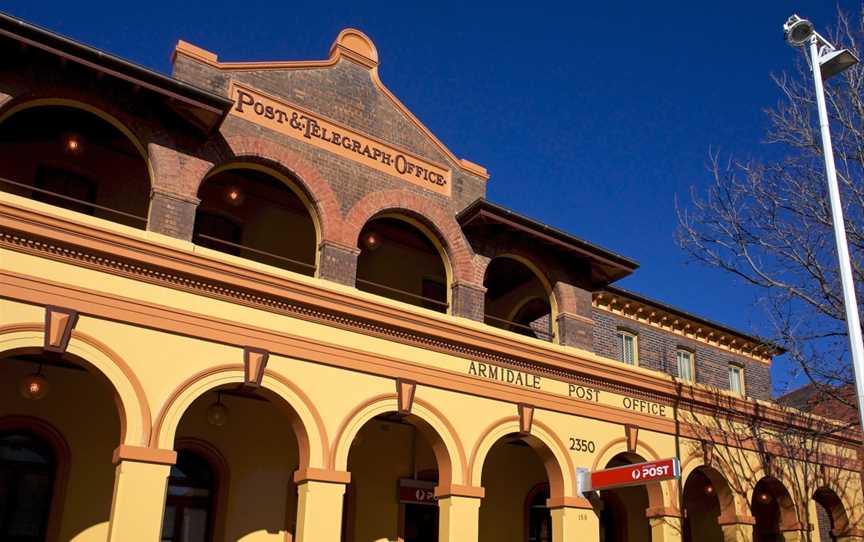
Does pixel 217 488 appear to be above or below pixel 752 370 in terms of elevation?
below

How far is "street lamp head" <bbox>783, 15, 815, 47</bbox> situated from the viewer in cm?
1167

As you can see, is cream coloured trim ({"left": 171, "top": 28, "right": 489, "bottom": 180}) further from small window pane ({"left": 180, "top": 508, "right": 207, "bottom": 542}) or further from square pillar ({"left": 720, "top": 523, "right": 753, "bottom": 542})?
square pillar ({"left": 720, "top": 523, "right": 753, "bottom": 542})

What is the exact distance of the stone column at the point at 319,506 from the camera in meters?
13.6

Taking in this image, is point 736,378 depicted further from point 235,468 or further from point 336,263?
point 235,468

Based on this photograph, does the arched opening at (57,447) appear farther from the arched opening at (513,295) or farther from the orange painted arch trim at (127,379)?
the arched opening at (513,295)

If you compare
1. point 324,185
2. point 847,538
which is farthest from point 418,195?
point 847,538

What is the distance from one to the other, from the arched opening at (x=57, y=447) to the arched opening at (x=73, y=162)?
123 inches

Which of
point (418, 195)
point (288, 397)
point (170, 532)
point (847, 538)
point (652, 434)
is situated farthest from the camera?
point (847, 538)

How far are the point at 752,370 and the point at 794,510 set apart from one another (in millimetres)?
7905

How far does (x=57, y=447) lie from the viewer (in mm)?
14320

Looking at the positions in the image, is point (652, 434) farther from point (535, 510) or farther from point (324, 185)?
point (324, 185)

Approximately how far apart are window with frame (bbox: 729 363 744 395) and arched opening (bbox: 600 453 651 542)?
283 inches

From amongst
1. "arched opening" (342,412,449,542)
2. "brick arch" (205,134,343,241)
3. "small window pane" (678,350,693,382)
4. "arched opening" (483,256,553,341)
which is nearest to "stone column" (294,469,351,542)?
"arched opening" (342,412,449,542)

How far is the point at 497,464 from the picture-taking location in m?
20.2
